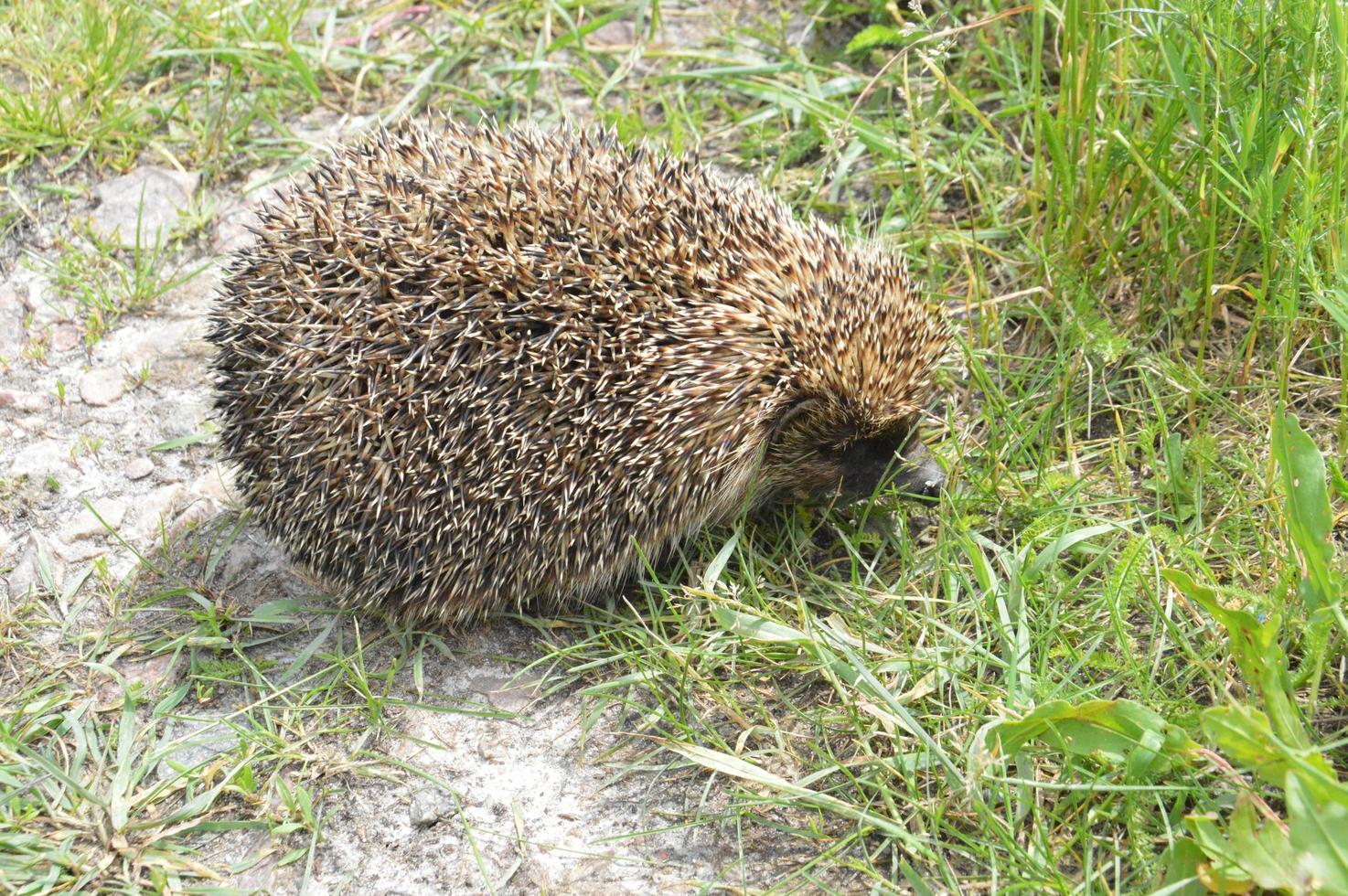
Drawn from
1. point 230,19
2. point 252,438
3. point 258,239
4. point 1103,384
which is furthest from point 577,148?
point 230,19

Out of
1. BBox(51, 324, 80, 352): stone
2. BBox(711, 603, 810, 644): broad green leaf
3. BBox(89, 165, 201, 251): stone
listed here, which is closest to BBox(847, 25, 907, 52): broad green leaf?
BBox(711, 603, 810, 644): broad green leaf

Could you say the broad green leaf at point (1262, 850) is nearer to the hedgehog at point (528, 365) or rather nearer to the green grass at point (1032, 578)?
the green grass at point (1032, 578)

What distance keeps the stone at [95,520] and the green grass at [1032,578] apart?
0.31m

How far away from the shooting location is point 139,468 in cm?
510

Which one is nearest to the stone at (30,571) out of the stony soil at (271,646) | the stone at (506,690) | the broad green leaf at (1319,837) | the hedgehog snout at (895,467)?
the stony soil at (271,646)

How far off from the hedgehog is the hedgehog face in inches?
0.5

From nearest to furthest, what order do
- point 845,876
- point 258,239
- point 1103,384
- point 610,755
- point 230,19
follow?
point 845,876 → point 610,755 → point 258,239 → point 1103,384 → point 230,19

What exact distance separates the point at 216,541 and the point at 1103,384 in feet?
11.6

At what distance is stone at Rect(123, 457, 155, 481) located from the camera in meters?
5.07

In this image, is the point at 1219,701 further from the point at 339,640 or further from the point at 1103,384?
the point at 339,640

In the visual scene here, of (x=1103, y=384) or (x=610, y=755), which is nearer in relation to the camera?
(x=610, y=755)

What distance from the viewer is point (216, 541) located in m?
4.79

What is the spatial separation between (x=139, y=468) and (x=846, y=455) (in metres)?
2.93

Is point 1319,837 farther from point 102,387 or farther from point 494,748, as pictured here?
point 102,387
